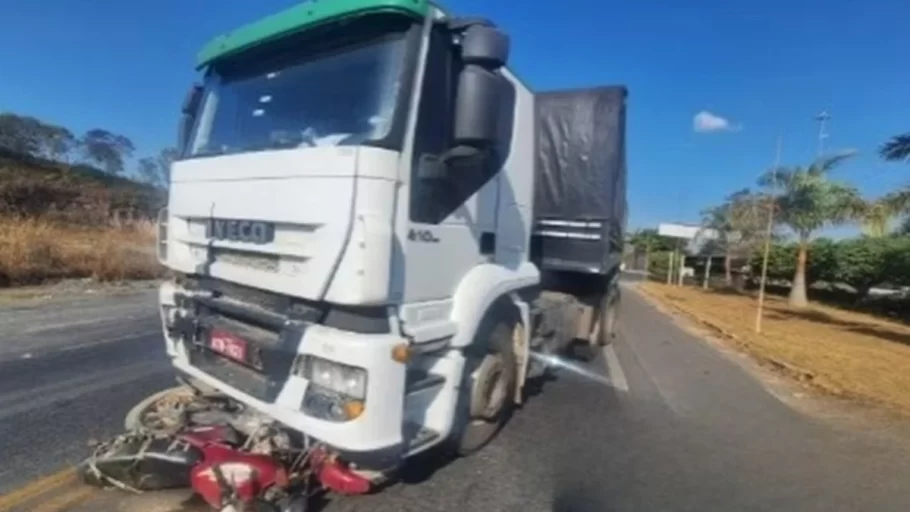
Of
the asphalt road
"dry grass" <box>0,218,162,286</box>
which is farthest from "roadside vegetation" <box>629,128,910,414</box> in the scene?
"dry grass" <box>0,218,162,286</box>

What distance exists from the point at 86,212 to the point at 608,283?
72.2 ft

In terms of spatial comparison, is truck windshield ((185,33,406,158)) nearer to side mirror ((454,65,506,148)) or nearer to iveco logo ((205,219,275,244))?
side mirror ((454,65,506,148))

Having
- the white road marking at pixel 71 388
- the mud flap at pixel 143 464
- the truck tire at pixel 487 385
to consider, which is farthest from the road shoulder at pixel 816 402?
the white road marking at pixel 71 388

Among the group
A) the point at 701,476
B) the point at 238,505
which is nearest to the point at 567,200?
the point at 701,476

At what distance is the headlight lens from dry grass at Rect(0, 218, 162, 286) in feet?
40.2

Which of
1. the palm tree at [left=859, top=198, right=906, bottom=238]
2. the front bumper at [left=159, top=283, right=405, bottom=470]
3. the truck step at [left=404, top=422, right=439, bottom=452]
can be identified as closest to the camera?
the front bumper at [left=159, top=283, right=405, bottom=470]

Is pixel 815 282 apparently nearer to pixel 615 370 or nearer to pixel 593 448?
pixel 615 370

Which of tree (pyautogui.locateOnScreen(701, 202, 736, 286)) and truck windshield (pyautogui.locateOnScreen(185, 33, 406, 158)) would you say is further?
tree (pyautogui.locateOnScreen(701, 202, 736, 286))

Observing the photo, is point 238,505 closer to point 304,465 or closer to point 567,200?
point 304,465

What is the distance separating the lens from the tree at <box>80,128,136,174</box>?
70.1m

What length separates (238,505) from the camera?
8.95ft

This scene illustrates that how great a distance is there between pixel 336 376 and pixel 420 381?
0.63 meters

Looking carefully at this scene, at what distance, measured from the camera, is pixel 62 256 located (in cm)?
1314

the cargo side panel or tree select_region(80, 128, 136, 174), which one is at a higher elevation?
tree select_region(80, 128, 136, 174)
